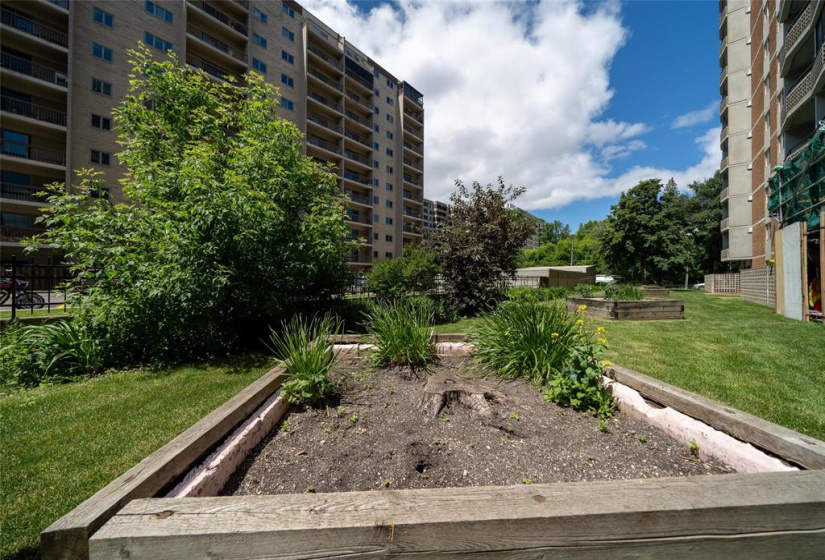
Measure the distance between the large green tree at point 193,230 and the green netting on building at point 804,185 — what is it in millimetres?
12302

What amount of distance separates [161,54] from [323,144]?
1569 centimetres

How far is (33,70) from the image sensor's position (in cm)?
2123

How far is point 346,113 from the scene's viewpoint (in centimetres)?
4078

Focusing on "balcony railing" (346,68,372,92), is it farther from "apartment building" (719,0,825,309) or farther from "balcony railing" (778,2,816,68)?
"balcony railing" (778,2,816,68)

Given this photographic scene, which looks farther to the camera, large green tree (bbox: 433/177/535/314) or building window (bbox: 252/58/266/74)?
building window (bbox: 252/58/266/74)

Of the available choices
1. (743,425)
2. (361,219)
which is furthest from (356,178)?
(743,425)

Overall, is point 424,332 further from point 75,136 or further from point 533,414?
point 75,136

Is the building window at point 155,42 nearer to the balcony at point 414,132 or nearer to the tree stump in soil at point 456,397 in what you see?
the balcony at point 414,132

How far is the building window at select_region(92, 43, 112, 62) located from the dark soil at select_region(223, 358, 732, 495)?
111 ft

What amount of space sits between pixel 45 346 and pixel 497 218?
33.0 ft

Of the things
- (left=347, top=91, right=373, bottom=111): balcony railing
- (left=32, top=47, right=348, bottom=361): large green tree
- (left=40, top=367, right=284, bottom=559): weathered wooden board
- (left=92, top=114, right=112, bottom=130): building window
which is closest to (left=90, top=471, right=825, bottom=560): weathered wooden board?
(left=40, top=367, right=284, bottom=559): weathered wooden board

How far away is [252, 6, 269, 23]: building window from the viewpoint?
100ft

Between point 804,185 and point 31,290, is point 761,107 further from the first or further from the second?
point 31,290

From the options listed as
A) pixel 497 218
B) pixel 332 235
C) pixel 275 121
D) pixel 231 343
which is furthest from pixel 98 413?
pixel 497 218
